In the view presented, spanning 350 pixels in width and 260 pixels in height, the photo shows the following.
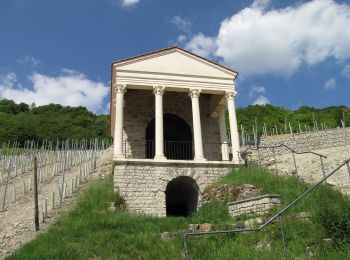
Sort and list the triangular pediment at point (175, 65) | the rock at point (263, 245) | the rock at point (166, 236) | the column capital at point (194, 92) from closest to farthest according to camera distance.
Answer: the rock at point (263, 245) → the rock at point (166, 236) → the triangular pediment at point (175, 65) → the column capital at point (194, 92)

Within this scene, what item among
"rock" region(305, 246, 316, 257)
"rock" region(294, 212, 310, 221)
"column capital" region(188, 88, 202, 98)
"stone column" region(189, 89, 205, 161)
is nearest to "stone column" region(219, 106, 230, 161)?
"stone column" region(189, 89, 205, 161)

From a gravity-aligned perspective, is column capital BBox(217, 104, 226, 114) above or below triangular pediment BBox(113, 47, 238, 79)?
below

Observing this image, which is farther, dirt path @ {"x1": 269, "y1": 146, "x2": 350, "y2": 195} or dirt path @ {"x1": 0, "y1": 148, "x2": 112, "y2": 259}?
dirt path @ {"x1": 269, "y1": 146, "x2": 350, "y2": 195}

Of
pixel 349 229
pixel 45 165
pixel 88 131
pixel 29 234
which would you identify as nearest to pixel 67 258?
pixel 29 234

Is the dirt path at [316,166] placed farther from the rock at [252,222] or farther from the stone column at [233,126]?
the rock at [252,222]

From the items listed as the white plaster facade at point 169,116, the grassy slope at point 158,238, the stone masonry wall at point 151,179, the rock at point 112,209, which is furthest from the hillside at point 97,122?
the grassy slope at point 158,238

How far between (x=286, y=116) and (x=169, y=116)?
3604 centimetres

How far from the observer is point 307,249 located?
10.0 m

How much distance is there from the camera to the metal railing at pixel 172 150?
22.9 meters

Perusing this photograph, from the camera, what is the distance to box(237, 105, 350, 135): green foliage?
53.7 metres

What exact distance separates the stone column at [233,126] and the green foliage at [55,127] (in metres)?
39.0

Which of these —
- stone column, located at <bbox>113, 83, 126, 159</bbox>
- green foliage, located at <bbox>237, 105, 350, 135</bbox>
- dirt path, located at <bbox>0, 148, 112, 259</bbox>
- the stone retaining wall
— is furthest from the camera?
green foliage, located at <bbox>237, 105, 350, 135</bbox>

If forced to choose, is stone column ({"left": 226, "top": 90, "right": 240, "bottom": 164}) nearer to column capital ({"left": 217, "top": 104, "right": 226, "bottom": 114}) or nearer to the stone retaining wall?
column capital ({"left": 217, "top": 104, "right": 226, "bottom": 114})

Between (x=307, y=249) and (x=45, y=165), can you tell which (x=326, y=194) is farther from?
(x=45, y=165)
